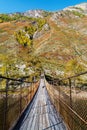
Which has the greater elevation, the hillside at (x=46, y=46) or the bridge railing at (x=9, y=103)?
the hillside at (x=46, y=46)

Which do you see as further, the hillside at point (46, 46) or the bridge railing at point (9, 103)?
the hillside at point (46, 46)

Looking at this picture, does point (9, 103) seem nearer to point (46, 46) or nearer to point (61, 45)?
point (46, 46)

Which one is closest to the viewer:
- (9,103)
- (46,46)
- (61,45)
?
(9,103)

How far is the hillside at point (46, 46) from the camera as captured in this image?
106 meters

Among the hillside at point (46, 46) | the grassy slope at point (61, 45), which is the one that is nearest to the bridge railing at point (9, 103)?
the hillside at point (46, 46)

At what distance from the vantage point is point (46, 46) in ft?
438

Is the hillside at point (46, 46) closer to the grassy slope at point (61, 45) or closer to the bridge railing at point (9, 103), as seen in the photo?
the grassy slope at point (61, 45)

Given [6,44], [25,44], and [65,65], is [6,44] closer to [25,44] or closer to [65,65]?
[25,44]

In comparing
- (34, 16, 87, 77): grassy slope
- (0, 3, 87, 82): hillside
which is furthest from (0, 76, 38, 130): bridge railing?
(34, 16, 87, 77): grassy slope

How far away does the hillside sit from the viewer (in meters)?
106

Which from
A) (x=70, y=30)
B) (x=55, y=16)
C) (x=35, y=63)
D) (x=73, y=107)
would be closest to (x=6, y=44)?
(x=35, y=63)

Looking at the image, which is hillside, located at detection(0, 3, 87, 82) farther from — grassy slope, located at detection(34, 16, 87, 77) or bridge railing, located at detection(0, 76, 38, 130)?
bridge railing, located at detection(0, 76, 38, 130)

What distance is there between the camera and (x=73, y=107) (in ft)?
29.6

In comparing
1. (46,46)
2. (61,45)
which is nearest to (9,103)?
(46,46)
